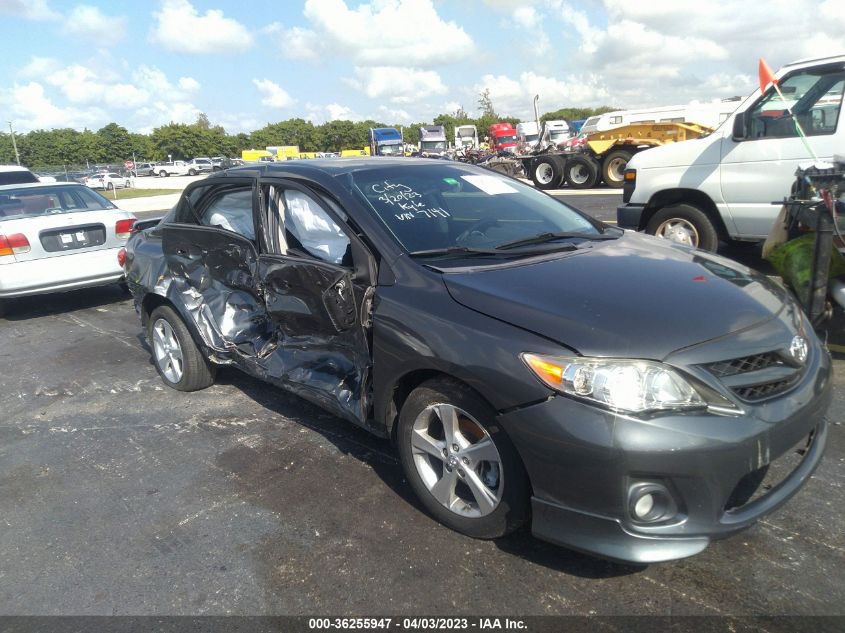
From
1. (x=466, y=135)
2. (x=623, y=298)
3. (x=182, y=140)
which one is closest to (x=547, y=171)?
(x=623, y=298)

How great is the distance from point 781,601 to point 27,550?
10.5 ft

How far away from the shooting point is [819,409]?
2.64 m

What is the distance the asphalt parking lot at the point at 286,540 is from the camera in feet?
8.27

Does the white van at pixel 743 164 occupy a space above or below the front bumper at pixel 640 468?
above

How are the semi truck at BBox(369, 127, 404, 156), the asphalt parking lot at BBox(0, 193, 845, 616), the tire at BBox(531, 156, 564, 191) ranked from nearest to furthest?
the asphalt parking lot at BBox(0, 193, 845, 616) → the tire at BBox(531, 156, 564, 191) → the semi truck at BBox(369, 127, 404, 156)

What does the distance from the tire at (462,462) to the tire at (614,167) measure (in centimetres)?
1796

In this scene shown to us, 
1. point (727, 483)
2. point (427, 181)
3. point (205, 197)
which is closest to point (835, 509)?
point (727, 483)

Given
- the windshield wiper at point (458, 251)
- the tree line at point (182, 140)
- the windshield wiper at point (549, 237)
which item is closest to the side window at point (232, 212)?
the windshield wiper at point (458, 251)

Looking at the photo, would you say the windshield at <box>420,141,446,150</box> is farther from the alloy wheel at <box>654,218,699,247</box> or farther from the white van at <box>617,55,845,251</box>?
the alloy wheel at <box>654,218,699,247</box>

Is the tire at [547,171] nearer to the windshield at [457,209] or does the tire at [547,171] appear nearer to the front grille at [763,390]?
the windshield at [457,209]

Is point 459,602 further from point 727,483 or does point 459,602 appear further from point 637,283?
point 637,283

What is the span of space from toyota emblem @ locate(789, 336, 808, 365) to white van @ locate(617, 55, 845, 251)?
3544mm

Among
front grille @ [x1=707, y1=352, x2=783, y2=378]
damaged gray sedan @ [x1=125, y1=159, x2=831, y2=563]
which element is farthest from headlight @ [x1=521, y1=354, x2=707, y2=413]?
front grille @ [x1=707, y1=352, x2=783, y2=378]

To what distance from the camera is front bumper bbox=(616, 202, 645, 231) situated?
730cm
